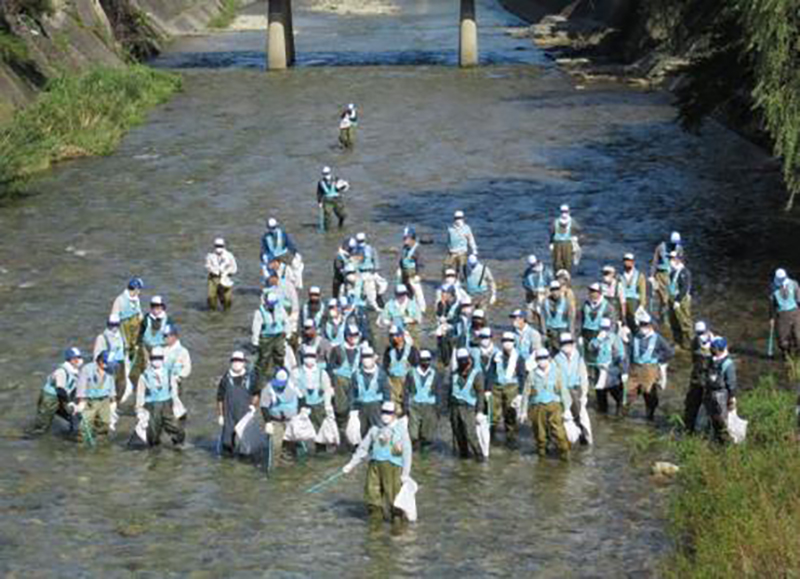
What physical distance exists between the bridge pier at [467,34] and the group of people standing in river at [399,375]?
139 feet

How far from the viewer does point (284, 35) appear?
70.8m

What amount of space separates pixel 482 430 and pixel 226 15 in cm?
7373

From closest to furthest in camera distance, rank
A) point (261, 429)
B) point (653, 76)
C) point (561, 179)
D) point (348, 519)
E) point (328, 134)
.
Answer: point (348, 519) → point (261, 429) → point (561, 179) → point (328, 134) → point (653, 76)

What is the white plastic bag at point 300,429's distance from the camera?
2289 centimetres

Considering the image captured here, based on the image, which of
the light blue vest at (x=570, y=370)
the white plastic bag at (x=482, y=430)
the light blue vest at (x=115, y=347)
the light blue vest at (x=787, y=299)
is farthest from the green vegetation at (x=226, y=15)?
the white plastic bag at (x=482, y=430)

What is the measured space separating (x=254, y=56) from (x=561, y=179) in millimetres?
32625

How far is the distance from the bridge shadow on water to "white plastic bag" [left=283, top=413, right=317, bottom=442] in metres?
50.2

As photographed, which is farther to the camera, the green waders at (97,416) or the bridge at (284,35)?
the bridge at (284,35)

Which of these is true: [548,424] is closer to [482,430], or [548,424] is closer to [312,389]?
[482,430]

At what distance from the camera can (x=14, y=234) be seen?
4034 centimetres

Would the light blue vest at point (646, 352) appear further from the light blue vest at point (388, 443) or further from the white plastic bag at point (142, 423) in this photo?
the white plastic bag at point (142, 423)

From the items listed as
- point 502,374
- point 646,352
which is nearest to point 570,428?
point 502,374

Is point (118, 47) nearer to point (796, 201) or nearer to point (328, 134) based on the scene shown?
point (328, 134)

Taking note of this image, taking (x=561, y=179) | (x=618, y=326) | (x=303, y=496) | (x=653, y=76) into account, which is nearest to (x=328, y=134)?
(x=561, y=179)
